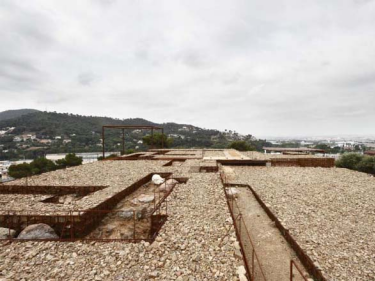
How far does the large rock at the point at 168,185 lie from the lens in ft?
33.4

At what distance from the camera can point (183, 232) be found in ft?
18.5

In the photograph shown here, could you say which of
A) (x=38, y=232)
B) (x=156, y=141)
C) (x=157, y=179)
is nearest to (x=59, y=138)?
(x=156, y=141)

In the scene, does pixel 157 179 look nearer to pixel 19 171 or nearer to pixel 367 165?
pixel 367 165

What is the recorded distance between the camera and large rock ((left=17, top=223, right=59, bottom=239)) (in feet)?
18.6

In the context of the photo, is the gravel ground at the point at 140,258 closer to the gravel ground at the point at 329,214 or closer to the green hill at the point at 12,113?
the gravel ground at the point at 329,214

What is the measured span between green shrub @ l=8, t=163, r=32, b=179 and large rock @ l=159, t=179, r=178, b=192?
23.3m

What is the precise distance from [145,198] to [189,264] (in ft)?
16.5

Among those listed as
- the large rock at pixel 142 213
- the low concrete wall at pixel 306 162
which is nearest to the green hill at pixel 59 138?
the low concrete wall at pixel 306 162

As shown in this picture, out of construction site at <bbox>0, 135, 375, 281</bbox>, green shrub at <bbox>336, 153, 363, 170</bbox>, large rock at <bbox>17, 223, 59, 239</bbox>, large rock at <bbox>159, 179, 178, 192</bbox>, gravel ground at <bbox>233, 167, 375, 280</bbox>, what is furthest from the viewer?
green shrub at <bbox>336, 153, 363, 170</bbox>

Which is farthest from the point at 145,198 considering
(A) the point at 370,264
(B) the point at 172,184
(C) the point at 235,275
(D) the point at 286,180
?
(D) the point at 286,180

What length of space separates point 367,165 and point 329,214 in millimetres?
18145

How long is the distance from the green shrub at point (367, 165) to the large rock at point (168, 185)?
70.3 ft

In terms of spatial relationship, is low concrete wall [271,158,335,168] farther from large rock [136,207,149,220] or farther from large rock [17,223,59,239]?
large rock [17,223,59,239]

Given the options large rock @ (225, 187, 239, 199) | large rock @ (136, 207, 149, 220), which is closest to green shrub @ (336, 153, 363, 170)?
large rock @ (225, 187, 239, 199)
